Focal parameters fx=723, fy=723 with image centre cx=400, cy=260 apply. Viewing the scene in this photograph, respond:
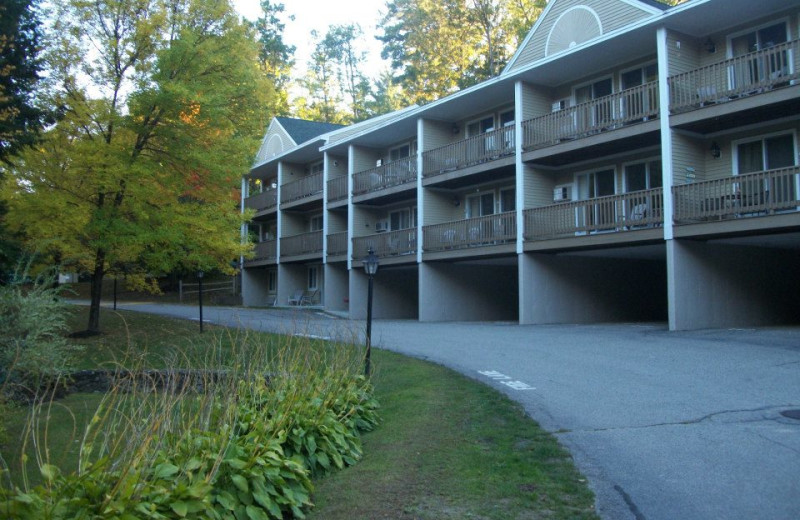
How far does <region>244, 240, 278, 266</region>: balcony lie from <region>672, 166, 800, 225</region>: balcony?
24.8 m

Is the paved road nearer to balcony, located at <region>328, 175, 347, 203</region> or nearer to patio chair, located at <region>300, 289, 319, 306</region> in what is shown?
balcony, located at <region>328, 175, 347, 203</region>

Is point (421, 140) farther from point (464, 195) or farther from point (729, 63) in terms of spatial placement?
point (729, 63)

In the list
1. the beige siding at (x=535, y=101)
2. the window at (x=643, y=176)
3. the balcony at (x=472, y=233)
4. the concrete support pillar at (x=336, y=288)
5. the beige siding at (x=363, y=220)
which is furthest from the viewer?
the concrete support pillar at (x=336, y=288)

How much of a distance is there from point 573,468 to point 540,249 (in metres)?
16.5

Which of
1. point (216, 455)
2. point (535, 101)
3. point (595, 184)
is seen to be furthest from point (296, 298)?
point (216, 455)

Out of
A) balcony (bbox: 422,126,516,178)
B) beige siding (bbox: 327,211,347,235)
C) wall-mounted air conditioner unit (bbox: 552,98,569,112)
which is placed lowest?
beige siding (bbox: 327,211,347,235)

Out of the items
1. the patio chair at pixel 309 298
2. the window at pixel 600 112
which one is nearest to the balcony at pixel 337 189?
the patio chair at pixel 309 298

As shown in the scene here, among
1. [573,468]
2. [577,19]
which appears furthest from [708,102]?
[573,468]

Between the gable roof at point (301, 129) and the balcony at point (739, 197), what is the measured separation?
25623 mm

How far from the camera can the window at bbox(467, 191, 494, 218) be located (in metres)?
27.8

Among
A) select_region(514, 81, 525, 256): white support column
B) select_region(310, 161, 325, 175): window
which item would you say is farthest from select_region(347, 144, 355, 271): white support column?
select_region(514, 81, 525, 256): white support column

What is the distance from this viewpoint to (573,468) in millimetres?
6445

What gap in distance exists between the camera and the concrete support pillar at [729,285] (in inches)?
731

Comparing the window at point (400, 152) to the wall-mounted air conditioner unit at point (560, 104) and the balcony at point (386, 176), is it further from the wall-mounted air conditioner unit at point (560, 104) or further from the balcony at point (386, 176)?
the wall-mounted air conditioner unit at point (560, 104)
